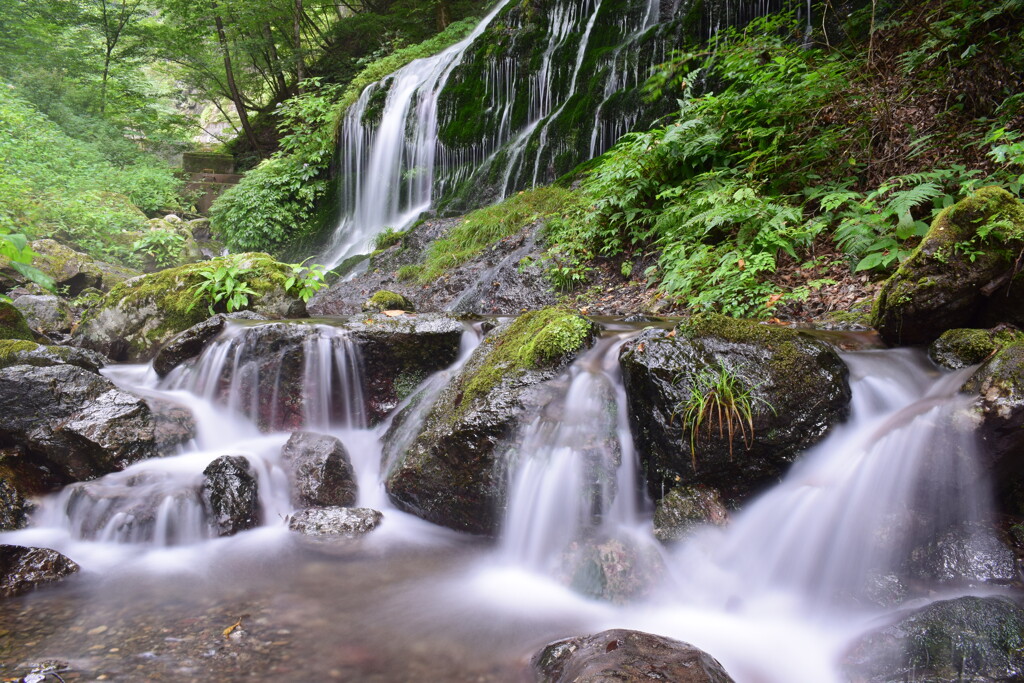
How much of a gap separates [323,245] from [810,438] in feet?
40.8

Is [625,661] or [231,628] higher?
[625,661]

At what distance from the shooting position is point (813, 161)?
596cm

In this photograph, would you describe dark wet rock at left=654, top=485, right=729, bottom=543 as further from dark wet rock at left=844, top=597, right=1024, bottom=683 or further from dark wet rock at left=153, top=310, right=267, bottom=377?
dark wet rock at left=153, top=310, right=267, bottom=377

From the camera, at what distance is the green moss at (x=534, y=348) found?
4105 millimetres

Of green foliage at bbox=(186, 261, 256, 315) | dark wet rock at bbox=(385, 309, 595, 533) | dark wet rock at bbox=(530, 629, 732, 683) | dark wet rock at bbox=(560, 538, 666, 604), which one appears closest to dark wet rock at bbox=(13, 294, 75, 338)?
green foliage at bbox=(186, 261, 256, 315)

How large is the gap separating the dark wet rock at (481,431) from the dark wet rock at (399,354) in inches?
39.1

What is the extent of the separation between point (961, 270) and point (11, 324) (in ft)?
28.6

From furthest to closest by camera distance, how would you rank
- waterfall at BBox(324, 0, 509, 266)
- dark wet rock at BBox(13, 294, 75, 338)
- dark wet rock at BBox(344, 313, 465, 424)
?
1. waterfall at BBox(324, 0, 509, 266)
2. dark wet rock at BBox(13, 294, 75, 338)
3. dark wet rock at BBox(344, 313, 465, 424)

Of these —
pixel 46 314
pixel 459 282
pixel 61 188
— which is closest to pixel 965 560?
pixel 459 282

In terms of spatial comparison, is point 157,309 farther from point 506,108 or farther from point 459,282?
point 506,108

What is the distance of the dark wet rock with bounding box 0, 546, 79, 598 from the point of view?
10.6 feet

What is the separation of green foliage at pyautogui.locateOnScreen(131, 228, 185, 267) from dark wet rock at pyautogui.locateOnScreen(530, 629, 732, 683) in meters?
12.0

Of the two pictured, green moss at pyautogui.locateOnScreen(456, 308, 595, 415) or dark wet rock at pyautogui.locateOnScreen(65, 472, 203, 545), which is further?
green moss at pyautogui.locateOnScreen(456, 308, 595, 415)

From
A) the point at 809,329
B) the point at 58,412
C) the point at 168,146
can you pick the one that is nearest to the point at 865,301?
the point at 809,329
